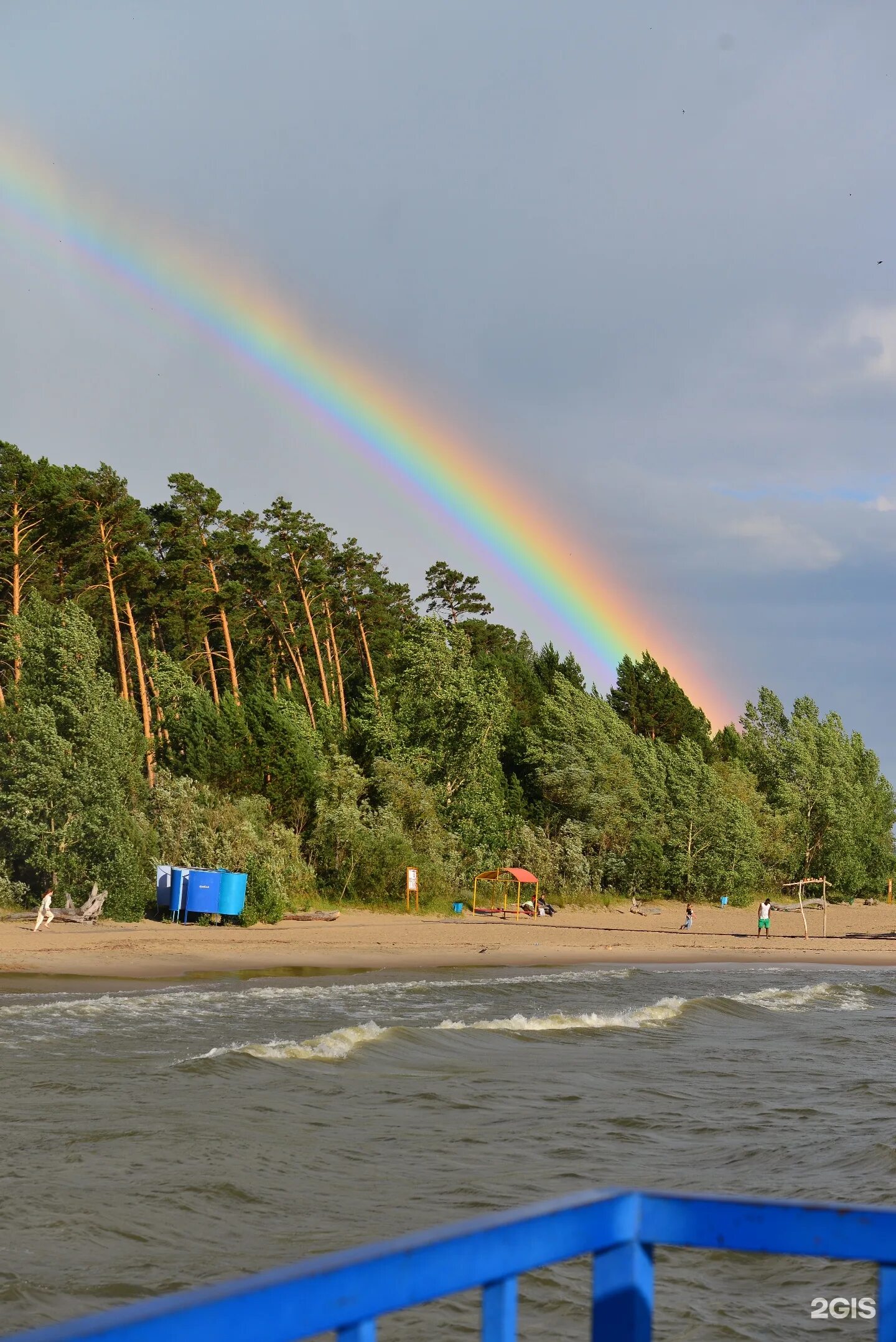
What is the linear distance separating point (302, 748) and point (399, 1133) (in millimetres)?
42285

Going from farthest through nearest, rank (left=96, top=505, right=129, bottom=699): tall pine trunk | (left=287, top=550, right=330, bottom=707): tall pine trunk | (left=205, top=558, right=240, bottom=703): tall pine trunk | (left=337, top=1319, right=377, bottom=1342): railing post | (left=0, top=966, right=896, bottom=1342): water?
(left=287, top=550, right=330, bottom=707): tall pine trunk
(left=205, top=558, right=240, bottom=703): tall pine trunk
(left=96, top=505, right=129, bottom=699): tall pine trunk
(left=0, top=966, right=896, bottom=1342): water
(left=337, top=1319, right=377, bottom=1342): railing post

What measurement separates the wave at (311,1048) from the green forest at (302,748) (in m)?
21.3

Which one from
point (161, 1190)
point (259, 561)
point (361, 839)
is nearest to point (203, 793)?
point (361, 839)

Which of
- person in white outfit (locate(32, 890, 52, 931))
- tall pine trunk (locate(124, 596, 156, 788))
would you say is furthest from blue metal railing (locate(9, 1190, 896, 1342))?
tall pine trunk (locate(124, 596, 156, 788))

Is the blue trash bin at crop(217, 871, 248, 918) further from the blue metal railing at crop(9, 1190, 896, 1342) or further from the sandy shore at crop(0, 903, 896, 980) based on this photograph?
the blue metal railing at crop(9, 1190, 896, 1342)

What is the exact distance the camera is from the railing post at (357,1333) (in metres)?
1.95

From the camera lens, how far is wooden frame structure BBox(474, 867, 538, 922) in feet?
183

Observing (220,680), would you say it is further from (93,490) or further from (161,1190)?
(161,1190)

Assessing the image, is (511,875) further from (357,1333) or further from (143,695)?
(357,1333)

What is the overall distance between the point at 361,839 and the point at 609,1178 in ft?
135

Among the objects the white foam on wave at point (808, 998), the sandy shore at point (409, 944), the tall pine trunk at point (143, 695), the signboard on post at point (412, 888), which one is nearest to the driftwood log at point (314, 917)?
the sandy shore at point (409, 944)

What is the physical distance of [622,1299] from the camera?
2320 mm

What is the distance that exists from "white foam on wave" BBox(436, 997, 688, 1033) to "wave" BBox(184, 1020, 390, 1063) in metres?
2.24

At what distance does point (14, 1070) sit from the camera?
1653 centimetres
